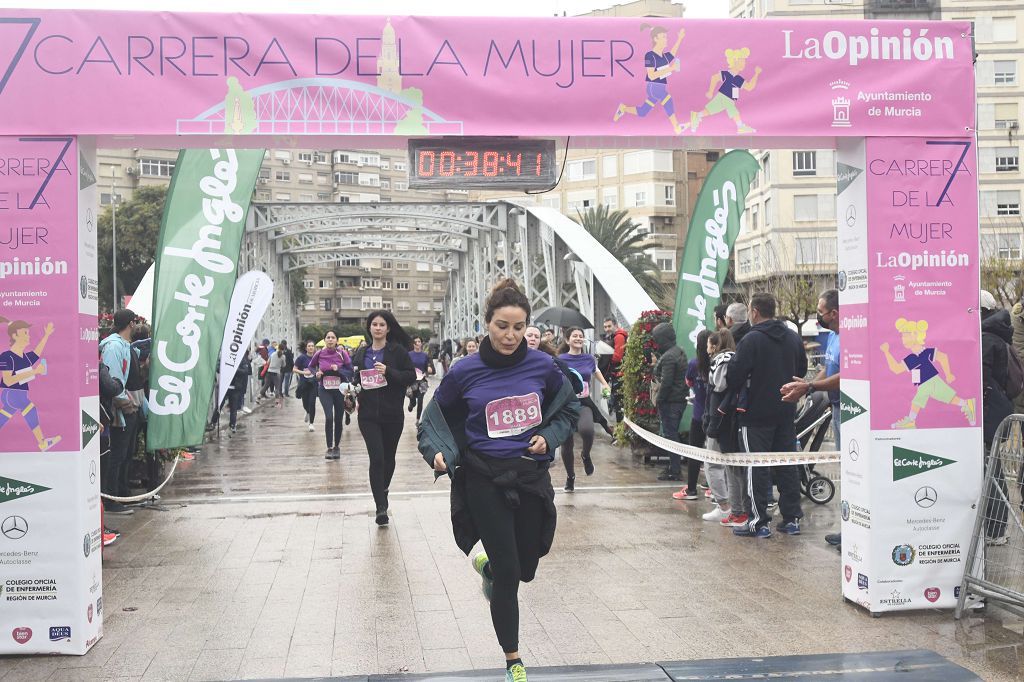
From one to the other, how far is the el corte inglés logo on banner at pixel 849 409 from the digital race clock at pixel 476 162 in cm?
241

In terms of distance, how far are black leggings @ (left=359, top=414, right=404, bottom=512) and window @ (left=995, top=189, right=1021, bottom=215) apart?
202ft

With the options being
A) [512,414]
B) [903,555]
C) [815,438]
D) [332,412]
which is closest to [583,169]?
[332,412]

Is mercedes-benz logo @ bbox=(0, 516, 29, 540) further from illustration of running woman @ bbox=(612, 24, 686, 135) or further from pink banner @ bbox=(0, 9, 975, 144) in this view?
illustration of running woman @ bbox=(612, 24, 686, 135)

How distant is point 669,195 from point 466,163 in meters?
77.4

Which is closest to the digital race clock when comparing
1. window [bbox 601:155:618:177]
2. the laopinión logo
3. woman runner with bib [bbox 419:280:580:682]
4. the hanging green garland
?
woman runner with bib [bbox 419:280:580:682]

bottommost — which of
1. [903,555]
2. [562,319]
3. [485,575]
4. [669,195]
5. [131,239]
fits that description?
[903,555]

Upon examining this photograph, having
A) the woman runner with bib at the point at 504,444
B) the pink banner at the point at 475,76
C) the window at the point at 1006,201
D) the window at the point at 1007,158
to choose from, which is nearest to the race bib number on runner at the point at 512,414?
the woman runner with bib at the point at 504,444

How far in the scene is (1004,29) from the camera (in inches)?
2479

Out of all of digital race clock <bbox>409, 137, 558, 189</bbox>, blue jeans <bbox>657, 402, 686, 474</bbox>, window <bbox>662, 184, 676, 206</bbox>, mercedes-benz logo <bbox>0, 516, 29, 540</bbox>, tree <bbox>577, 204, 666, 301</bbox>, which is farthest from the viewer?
window <bbox>662, 184, 676, 206</bbox>

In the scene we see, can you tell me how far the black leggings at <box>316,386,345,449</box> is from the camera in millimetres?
15945

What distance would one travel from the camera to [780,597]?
6.68 meters

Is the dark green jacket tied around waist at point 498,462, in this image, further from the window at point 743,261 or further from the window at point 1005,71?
the window at point 1005,71

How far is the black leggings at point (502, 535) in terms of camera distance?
484 cm

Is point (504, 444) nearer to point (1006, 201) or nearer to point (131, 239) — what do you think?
point (131, 239)
